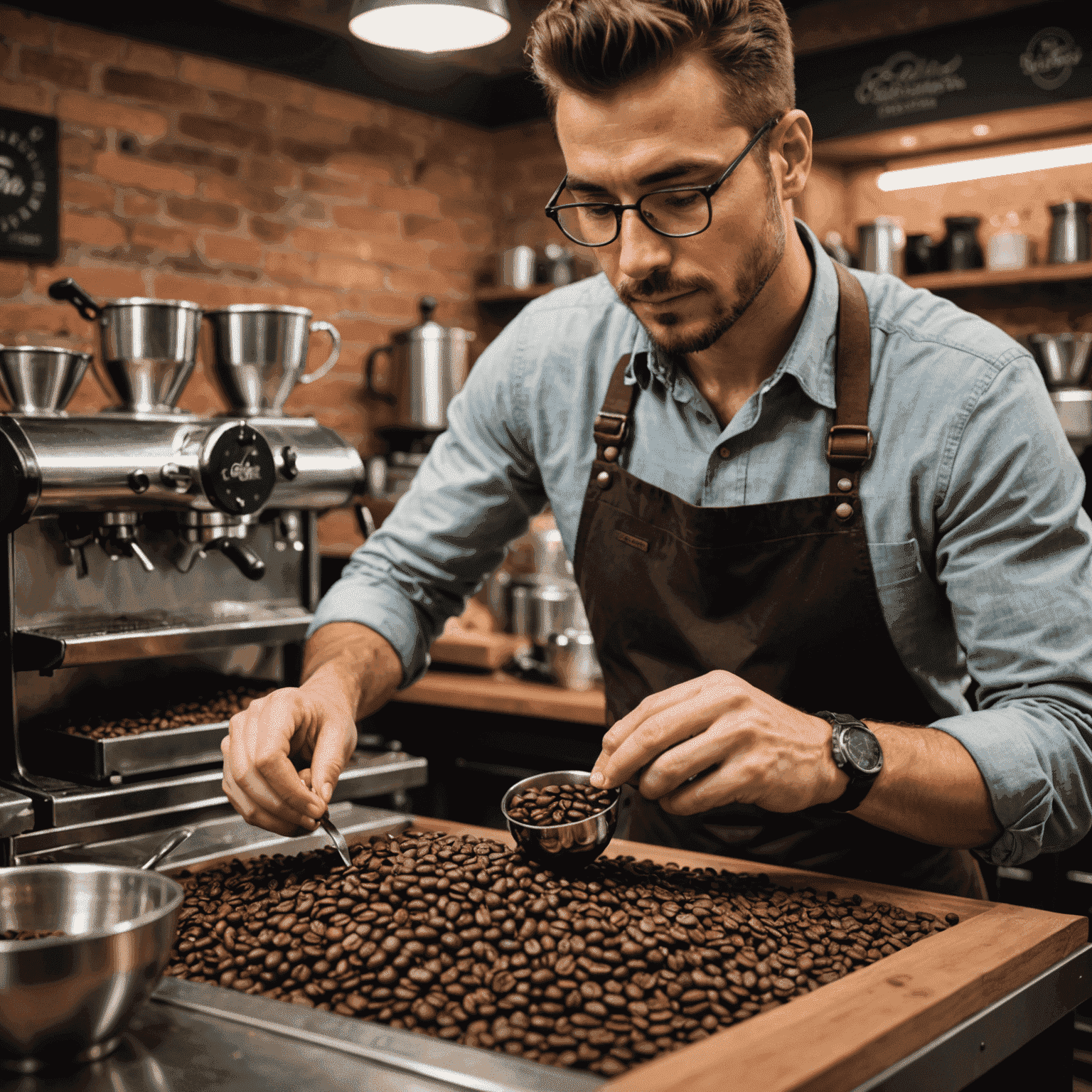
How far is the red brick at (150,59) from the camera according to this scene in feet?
12.5

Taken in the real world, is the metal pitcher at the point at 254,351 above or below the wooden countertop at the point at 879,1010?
above

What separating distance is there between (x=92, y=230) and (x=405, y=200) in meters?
1.41

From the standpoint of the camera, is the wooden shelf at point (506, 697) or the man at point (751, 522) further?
the wooden shelf at point (506, 697)

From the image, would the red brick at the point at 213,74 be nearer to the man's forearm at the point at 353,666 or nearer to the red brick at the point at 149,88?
the red brick at the point at 149,88

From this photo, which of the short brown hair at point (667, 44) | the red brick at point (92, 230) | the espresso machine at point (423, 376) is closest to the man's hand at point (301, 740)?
the short brown hair at point (667, 44)

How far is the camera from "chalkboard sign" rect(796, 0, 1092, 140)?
3.77 metres

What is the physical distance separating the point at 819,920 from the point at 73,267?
3232mm

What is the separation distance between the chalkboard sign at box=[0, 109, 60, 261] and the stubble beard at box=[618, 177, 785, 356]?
8.72ft

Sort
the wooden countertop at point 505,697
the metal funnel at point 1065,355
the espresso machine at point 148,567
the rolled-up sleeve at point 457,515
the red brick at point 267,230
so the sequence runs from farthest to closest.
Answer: the red brick at point 267,230 < the metal funnel at point 1065,355 < the wooden countertop at point 505,697 < the rolled-up sleeve at point 457,515 < the espresso machine at point 148,567

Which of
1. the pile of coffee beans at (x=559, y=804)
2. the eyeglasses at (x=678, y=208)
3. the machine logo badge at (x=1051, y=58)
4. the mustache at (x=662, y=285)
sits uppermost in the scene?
the machine logo badge at (x=1051, y=58)

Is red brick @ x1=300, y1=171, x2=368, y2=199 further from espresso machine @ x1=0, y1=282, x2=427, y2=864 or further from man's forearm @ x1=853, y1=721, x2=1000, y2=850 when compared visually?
man's forearm @ x1=853, y1=721, x2=1000, y2=850

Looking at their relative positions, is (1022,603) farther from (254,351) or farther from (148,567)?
(254,351)

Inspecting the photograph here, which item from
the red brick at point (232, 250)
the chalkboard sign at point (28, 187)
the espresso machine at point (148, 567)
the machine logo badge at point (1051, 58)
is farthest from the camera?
the red brick at point (232, 250)

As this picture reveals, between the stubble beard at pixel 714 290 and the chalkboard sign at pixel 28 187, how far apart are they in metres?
2.66
